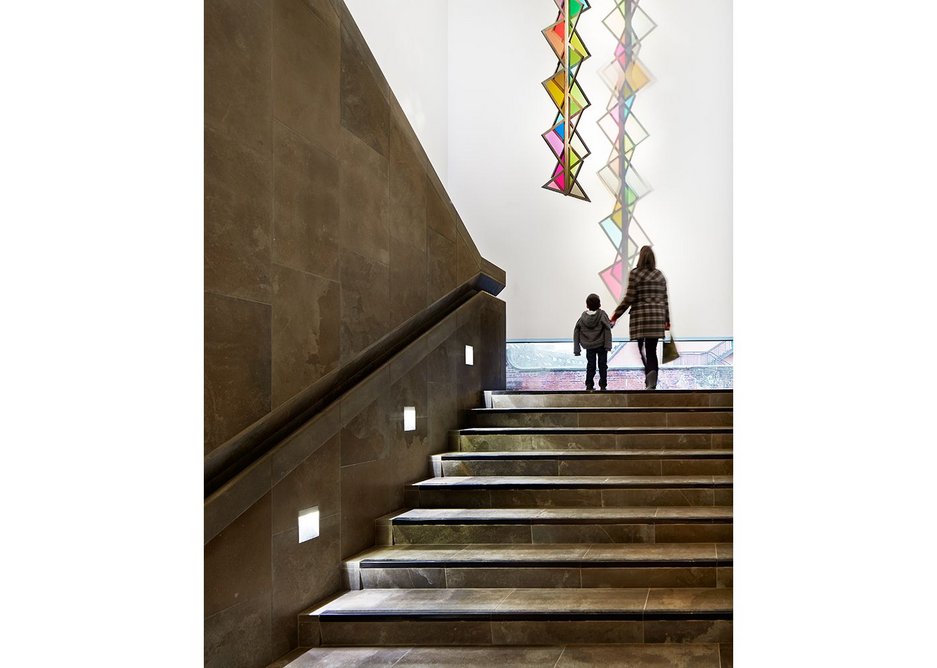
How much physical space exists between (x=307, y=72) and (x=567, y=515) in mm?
2471

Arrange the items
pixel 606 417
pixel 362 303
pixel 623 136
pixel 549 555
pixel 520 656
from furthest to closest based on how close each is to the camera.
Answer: pixel 623 136
pixel 606 417
pixel 362 303
pixel 549 555
pixel 520 656

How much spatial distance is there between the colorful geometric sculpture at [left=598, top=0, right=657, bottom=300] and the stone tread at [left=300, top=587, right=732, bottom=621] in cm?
589

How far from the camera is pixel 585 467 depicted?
5340 mm

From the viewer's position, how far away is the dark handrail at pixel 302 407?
311cm

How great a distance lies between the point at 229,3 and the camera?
10.6ft

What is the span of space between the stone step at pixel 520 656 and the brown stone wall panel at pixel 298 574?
0.36ft

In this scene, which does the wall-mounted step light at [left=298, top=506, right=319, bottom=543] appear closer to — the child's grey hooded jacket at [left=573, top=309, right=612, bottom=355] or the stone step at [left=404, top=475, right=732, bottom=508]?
the stone step at [left=404, top=475, right=732, bottom=508]

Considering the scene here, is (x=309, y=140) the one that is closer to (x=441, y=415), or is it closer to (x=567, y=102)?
(x=441, y=415)

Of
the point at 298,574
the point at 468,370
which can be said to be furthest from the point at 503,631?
the point at 468,370

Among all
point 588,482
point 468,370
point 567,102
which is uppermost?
point 567,102
